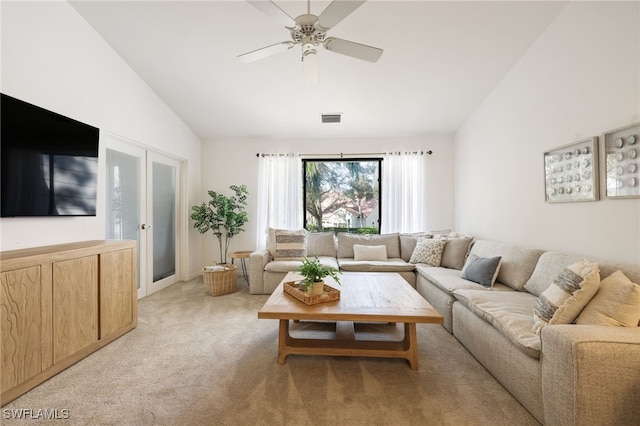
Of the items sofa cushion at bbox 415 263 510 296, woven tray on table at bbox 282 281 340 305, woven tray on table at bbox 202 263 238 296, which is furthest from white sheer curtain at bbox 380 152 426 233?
woven tray on table at bbox 282 281 340 305

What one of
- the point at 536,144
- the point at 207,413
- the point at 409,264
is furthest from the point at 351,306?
the point at 536,144

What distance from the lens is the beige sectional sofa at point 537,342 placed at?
3.96 feet

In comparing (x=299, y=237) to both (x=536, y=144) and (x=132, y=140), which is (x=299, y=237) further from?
(x=536, y=144)

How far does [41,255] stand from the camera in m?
1.77

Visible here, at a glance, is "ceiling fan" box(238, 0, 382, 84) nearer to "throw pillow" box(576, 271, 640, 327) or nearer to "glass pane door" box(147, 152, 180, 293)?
"throw pillow" box(576, 271, 640, 327)

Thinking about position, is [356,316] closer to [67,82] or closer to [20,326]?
[20,326]

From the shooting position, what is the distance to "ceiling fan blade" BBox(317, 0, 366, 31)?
1.59 meters

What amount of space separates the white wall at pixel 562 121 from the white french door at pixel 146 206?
14.5ft

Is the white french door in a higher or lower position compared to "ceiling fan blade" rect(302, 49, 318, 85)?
lower

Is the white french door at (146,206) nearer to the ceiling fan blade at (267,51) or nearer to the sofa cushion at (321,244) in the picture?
the ceiling fan blade at (267,51)

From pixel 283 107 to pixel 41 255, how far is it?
3.04 m

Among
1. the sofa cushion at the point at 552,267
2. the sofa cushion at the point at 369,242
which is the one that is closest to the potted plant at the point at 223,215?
the sofa cushion at the point at 369,242

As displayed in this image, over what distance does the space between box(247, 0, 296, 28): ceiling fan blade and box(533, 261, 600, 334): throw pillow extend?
240 centimetres

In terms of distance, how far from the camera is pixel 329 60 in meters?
2.96
